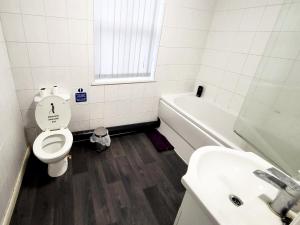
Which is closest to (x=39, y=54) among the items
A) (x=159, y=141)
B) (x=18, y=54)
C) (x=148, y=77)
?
(x=18, y=54)

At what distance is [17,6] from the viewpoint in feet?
4.62

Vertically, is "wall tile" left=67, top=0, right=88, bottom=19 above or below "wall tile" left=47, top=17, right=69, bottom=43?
above

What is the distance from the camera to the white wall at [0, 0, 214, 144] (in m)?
1.51

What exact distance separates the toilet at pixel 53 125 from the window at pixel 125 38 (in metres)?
0.54

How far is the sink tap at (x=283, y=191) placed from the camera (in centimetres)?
65

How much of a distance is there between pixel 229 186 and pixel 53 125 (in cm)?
169

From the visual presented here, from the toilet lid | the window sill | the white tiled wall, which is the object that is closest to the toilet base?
the toilet lid

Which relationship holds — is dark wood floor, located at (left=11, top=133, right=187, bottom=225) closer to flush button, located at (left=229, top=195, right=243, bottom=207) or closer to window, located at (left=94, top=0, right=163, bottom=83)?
flush button, located at (left=229, top=195, right=243, bottom=207)

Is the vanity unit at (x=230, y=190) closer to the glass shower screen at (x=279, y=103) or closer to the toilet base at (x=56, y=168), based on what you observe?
the glass shower screen at (x=279, y=103)

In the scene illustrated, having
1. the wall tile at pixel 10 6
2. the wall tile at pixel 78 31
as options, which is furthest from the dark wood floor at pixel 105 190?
the wall tile at pixel 10 6

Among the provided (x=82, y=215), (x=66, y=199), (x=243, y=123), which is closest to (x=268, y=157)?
(x=243, y=123)

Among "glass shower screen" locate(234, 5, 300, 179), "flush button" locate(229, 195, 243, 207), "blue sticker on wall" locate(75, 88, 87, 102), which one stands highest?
"glass shower screen" locate(234, 5, 300, 179)

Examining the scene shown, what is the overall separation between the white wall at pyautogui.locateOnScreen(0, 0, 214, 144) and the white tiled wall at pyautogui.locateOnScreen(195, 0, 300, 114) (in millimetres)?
180

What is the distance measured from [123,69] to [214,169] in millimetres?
1614
